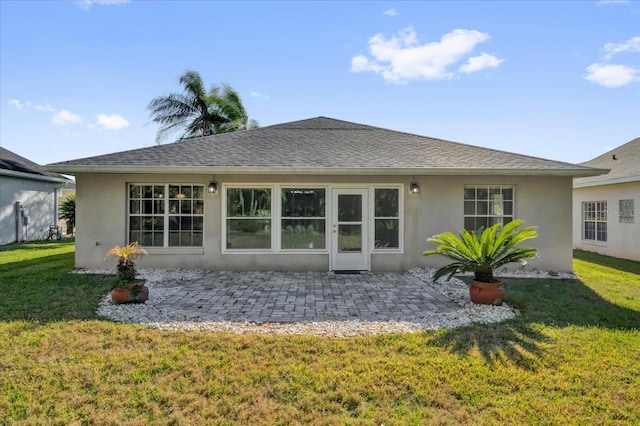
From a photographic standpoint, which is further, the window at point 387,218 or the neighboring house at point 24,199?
the neighboring house at point 24,199

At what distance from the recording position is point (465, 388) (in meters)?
3.43

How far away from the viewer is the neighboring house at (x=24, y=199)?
1532 centimetres

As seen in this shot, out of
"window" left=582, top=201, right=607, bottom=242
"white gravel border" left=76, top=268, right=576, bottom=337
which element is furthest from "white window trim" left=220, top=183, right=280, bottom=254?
"window" left=582, top=201, right=607, bottom=242

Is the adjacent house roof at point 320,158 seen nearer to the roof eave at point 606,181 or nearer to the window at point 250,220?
the window at point 250,220

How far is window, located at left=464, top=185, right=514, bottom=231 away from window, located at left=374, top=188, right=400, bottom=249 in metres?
1.86

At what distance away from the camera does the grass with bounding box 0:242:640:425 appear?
120 inches

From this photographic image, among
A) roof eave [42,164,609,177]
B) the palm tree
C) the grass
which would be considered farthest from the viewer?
the palm tree

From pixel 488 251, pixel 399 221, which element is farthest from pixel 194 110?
pixel 488 251

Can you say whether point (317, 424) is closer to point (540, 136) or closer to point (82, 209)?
point (82, 209)

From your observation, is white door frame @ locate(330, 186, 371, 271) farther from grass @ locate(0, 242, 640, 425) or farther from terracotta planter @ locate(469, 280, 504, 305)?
grass @ locate(0, 242, 640, 425)

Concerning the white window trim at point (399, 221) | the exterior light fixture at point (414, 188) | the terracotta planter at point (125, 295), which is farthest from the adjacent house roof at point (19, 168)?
the exterior light fixture at point (414, 188)

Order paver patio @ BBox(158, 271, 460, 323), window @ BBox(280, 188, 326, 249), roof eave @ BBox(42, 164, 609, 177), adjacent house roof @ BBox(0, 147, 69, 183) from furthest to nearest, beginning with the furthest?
1. adjacent house roof @ BBox(0, 147, 69, 183)
2. window @ BBox(280, 188, 326, 249)
3. roof eave @ BBox(42, 164, 609, 177)
4. paver patio @ BBox(158, 271, 460, 323)

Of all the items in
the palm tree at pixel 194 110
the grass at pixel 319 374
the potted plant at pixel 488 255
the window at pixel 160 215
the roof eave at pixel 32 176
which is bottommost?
the grass at pixel 319 374

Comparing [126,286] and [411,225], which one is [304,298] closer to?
[126,286]
